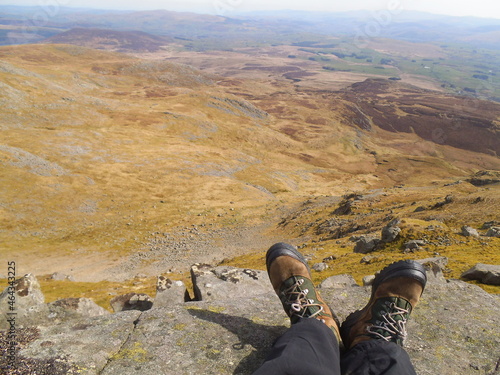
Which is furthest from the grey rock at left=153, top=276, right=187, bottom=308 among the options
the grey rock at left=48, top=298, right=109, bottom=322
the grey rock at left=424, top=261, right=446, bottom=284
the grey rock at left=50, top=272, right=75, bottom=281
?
the grey rock at left=50, top=272, right=75, bottom=281

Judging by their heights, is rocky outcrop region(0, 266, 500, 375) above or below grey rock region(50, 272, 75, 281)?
above

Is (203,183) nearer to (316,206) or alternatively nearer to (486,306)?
(316,206)

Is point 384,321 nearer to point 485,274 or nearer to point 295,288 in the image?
point 295,288

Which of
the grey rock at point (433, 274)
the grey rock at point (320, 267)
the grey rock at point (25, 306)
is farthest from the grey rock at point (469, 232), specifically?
the grey rock at point (25, 306)

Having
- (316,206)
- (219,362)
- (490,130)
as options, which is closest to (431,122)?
(490,130)

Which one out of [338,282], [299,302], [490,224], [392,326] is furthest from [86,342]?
[490,224]

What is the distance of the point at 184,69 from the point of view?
149 m

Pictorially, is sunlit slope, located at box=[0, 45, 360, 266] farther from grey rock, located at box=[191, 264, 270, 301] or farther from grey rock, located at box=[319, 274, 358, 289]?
grey rock, located at box=[319, 274, 358, 289]

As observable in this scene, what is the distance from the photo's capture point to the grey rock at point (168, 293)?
8.12m

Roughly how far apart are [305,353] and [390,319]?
6.54 feet

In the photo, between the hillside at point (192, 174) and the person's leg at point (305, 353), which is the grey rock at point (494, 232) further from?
the person's leg at point (305, 353)

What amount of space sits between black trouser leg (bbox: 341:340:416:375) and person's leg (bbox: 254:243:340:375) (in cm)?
22

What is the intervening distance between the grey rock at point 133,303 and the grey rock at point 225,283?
167cm

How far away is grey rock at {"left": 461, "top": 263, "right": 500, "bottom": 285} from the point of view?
7.98 m
